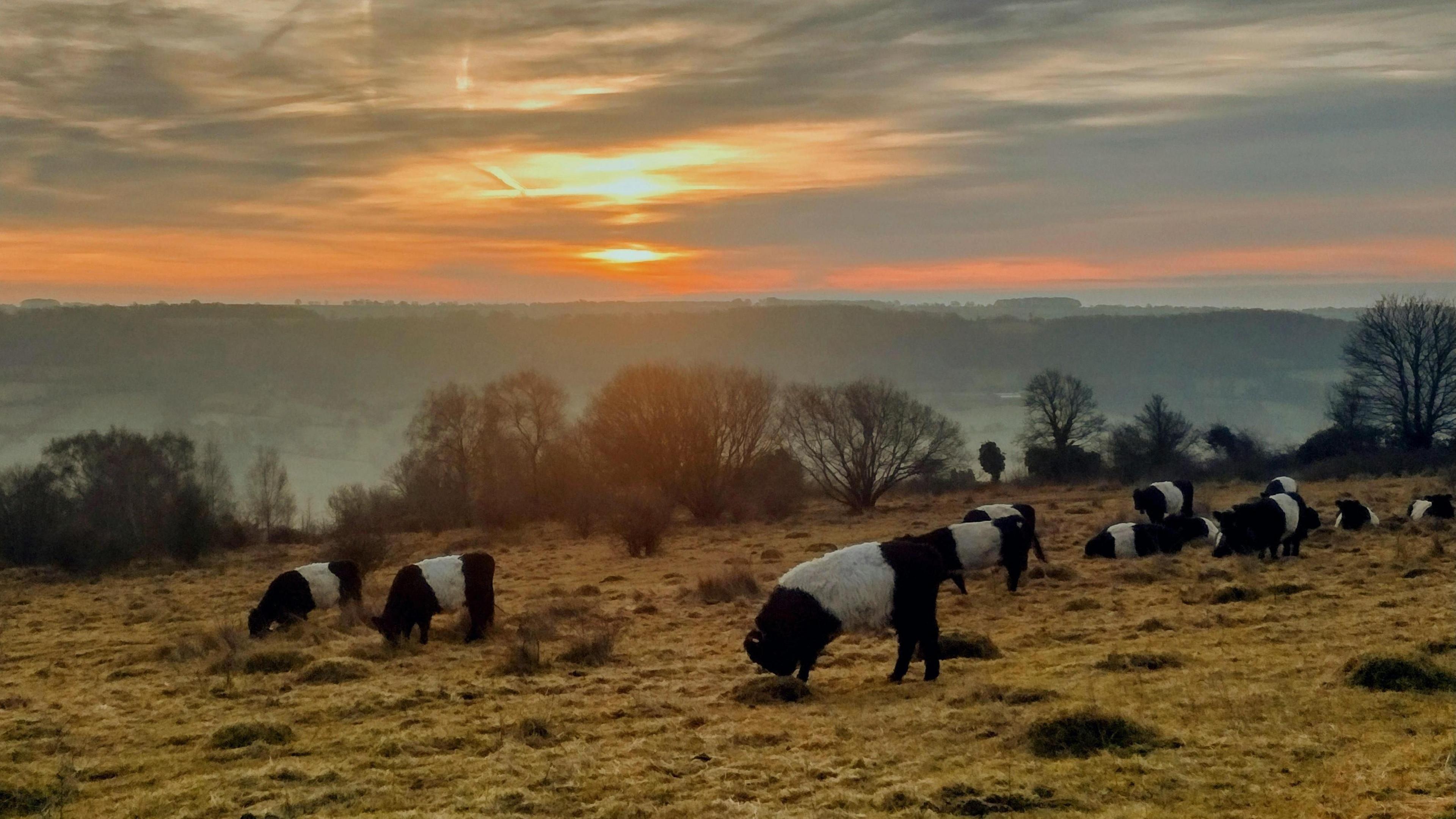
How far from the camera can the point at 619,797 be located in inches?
332

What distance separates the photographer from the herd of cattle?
1232cm

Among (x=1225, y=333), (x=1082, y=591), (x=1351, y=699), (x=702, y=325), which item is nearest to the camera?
(x=1351, y=699)

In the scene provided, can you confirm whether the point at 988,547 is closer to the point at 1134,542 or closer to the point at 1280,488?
the point at 1134,542

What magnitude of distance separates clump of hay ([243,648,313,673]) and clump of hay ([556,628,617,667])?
3.74m

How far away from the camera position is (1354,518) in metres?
25.5

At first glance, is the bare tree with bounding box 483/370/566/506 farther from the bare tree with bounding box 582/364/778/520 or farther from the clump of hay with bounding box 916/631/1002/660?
the clump of hay with bounding box 916/631/1002/660

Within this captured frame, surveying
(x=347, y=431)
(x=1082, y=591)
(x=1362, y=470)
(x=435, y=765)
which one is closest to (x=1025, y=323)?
(x=347, y=431)

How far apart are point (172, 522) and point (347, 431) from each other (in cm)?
8461

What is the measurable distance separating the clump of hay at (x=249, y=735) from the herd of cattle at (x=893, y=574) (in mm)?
5221

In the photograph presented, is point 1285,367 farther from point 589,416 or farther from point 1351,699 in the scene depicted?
point 1351,699

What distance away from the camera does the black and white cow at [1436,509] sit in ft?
84.2

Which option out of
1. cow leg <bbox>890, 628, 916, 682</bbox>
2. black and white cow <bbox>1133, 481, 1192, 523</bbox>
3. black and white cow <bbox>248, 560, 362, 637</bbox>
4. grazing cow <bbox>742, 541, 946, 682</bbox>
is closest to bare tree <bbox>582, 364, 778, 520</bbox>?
black and white cow <bbox>1133, 481, 1192, 523</bbox>

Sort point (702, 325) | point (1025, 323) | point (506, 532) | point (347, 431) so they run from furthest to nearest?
point (1025, 323) → point (702, 325) → point (347, 431) → point (506, 532)

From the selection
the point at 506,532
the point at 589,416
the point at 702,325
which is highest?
the point at 702,325
